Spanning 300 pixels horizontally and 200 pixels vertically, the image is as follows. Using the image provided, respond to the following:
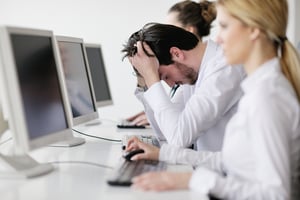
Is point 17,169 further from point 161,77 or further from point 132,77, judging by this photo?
point 132,77

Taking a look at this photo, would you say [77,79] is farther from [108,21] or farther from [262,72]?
[108,21]

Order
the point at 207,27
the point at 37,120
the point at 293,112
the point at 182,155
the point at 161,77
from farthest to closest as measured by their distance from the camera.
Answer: the point at 207,27 < the point at 161,77 < the point at 182,155 < the point at 37,120 < the point at 293,112

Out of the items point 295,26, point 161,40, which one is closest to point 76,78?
point 161,40

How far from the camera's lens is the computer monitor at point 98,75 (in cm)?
238

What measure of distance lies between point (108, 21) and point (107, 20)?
0.04 ft

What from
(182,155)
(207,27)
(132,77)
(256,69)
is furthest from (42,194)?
(132,77)

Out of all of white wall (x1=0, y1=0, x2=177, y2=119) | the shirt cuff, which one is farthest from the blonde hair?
white wall (x1=0, y1=0, x2=177, y2=119)

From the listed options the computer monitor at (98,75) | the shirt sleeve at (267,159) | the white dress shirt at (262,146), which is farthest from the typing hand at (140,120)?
the shirt sleeve at (267,159)

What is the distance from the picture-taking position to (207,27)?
2311mm

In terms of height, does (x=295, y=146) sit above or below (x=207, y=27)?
below

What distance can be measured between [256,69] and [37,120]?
0.63 metres

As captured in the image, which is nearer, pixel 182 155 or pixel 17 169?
pixel 17 169

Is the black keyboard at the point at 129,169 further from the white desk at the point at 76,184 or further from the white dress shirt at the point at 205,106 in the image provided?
the white dress shirt at the point at 205,106

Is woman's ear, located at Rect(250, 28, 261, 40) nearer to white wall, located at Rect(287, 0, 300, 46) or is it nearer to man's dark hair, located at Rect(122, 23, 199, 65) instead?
man's dark hair, located at Rect(122, 23, 199, 65)
